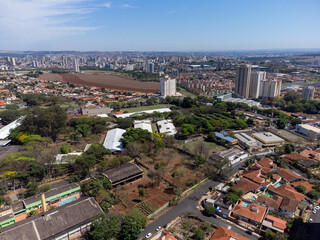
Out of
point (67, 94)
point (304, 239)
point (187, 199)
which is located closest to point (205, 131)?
point (187, 199)

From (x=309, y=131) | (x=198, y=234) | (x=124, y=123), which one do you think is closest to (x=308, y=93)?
(x=309, y=131)

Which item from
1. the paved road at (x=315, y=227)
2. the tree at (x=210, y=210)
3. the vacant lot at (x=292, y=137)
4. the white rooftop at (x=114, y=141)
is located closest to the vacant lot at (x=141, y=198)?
the tree at (x=210, y=210)

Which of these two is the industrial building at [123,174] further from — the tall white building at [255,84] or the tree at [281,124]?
the tall white building at [255,84]

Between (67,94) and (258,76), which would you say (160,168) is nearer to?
(258,76)

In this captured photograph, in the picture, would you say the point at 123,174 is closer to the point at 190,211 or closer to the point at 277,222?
the point at 190,211

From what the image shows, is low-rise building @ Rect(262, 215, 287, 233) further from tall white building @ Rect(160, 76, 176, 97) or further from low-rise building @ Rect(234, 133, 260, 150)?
tall white building @ Rect(160, 76, 176, 97)

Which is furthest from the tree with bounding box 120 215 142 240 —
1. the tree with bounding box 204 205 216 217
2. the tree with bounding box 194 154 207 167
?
the tree with bounding box 194 154 207 167

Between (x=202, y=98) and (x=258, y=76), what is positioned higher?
(x=258, y=76)
